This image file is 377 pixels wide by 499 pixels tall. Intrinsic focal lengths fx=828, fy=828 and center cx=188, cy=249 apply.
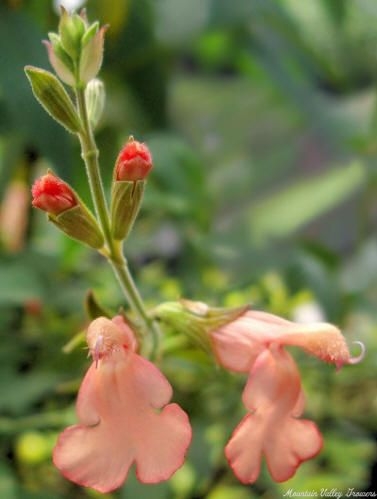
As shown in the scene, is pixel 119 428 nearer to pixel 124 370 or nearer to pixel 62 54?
pixel 124 370

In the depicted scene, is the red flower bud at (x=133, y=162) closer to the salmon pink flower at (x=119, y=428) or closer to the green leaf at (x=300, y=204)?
the salmon pink flower at (x=119, y=428)

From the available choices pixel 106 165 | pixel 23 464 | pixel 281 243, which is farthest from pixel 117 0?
pixel 23 464

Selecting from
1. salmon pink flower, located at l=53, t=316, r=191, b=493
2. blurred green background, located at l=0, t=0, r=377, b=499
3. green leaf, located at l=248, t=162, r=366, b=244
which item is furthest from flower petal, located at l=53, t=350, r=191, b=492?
green leaf, located at l=248, t=162, r=366, b=244

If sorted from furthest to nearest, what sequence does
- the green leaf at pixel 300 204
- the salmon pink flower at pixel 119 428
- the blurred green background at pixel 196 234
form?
the green leaf at pixel 300 204 < the blurred green background at pixel 196 234 < the salmon pink flower at pixel 119 428

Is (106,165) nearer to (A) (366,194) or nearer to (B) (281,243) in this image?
(B) (281,243)

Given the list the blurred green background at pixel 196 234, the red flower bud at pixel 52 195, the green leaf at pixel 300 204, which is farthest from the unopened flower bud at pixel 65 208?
the green leaf at pixel 300 204

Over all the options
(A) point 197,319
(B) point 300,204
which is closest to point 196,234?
(B) point 300,204

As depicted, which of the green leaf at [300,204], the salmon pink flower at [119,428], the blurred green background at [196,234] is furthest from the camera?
the green leaf at [300,204]

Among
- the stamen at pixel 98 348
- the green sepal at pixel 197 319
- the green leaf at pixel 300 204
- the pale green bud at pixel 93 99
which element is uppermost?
the pale green bud at pixel 93 99
